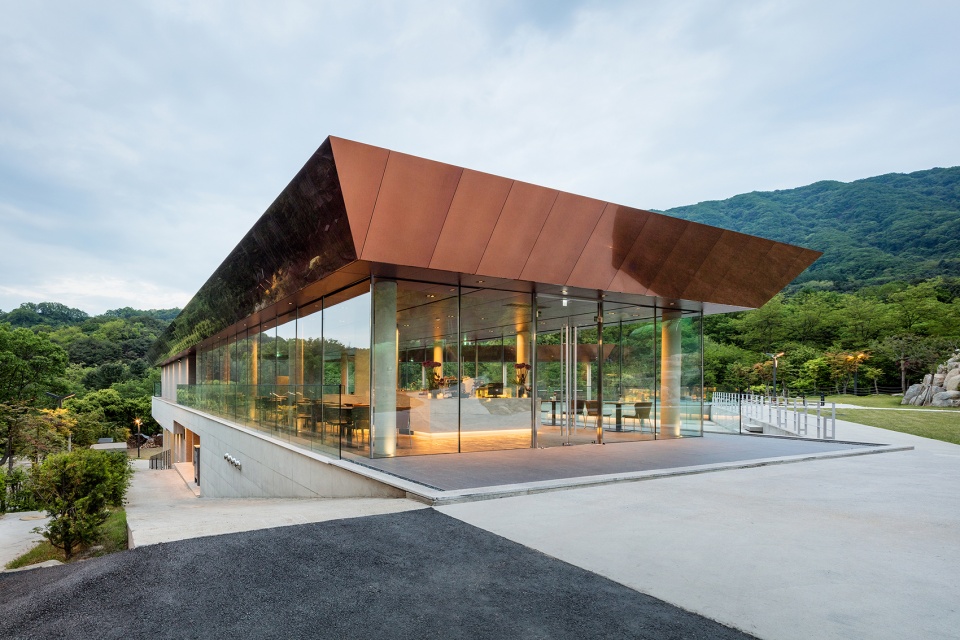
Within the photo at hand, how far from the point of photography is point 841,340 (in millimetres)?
59438

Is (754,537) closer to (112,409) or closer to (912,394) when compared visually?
(912,394)

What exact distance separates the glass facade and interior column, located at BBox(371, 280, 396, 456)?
0.8 inches

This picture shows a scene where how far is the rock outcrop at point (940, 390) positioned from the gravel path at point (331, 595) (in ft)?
156

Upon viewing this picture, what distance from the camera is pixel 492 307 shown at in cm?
1277

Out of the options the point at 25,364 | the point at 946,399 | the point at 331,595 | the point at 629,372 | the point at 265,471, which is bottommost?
the point at 946,399

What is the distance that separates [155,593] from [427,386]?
7.76 meters

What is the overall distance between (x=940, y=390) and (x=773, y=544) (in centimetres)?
4836

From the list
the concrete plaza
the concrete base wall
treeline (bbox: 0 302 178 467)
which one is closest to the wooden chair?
the concrete plaza

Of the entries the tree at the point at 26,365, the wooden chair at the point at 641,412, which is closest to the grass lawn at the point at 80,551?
the wooden chair at the point at 641,412

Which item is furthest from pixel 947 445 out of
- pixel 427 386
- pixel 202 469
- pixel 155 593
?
Result: pixel 202 469

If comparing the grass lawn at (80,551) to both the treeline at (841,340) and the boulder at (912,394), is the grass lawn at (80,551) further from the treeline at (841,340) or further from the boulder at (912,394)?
the boulder at (912,394)

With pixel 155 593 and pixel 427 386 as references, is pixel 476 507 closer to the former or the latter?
pixel 155 593

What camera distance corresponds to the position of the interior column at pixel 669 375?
51.5 feet

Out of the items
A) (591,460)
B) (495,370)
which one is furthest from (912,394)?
(495,370)
